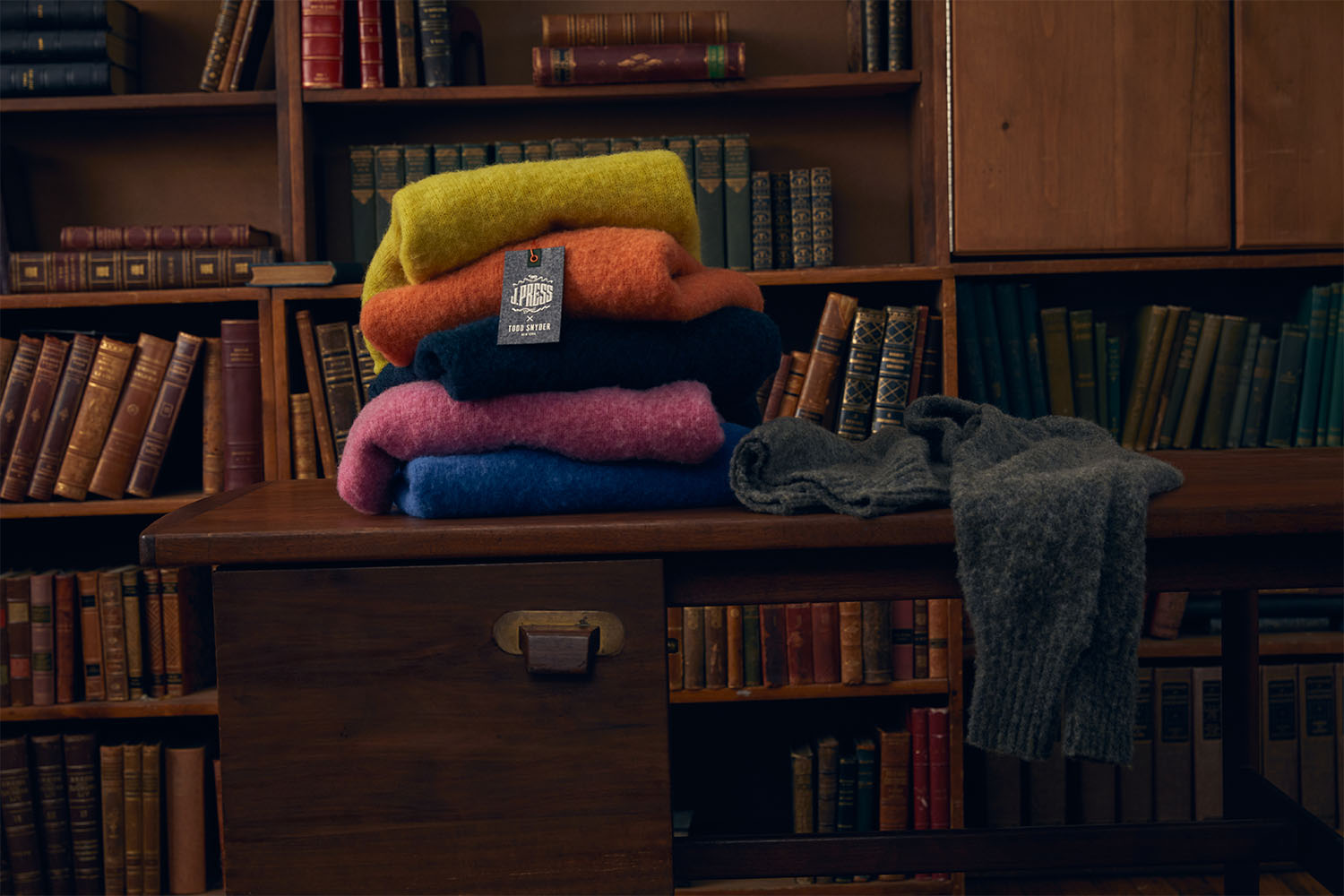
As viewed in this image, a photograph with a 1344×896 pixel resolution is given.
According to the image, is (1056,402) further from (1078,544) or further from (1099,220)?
(1078,544)

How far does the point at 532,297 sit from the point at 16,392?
4.32ft

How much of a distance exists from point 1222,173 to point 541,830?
4.99 feet

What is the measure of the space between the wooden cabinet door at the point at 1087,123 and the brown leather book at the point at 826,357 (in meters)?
0.22

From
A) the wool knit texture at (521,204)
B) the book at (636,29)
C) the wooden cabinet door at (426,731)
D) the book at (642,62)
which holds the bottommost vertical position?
the wooden cabinet door at (426,731)

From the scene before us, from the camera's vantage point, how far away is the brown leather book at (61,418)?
164 centimetres

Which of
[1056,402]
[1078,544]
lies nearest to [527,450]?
[1078,544]

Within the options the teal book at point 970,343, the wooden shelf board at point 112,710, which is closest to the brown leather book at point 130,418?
the wooden shelf board at point 112,710

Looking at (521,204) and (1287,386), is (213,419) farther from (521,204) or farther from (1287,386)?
(1287,386)

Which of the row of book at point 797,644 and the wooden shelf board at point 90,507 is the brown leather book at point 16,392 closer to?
the wooden shelf board at point 90,507

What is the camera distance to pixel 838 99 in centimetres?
191

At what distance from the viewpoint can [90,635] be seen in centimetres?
165

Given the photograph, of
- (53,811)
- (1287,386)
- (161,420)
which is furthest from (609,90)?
(53,811)

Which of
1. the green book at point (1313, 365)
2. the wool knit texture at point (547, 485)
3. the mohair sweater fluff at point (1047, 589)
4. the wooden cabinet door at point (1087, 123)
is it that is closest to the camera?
the mohair sweater fluff at point (1047, 589)

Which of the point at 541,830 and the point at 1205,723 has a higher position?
the point at 541,830
